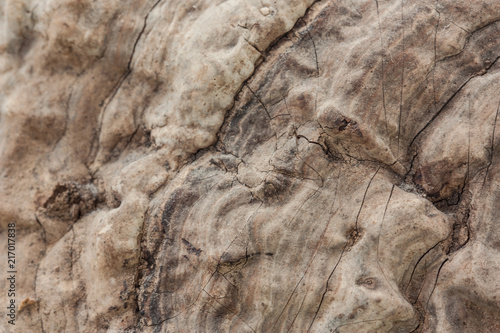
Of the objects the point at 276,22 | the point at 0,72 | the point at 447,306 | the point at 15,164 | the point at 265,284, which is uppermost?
the point at 0,72

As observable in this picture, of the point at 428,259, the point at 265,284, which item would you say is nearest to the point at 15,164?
the point at 265,284

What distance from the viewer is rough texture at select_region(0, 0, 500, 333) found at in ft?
7.56

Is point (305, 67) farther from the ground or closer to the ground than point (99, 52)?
closer to the ground

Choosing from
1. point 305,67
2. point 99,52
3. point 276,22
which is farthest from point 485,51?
point 99,52

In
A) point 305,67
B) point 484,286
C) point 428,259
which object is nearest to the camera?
point 484,286

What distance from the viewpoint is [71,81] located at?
10.3 feet

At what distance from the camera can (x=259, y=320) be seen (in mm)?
2359

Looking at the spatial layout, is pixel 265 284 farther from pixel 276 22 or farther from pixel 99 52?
pixel 99 52

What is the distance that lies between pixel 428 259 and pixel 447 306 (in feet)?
0.87

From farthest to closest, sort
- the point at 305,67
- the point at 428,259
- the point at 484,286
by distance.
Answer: the point at 305,67, the point at 428,259, the point at 484,286

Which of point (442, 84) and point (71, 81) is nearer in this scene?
point (442, 84)

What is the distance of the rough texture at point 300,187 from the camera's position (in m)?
2.30

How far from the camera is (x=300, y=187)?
2.40 m

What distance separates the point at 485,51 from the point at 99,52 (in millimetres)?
2527
